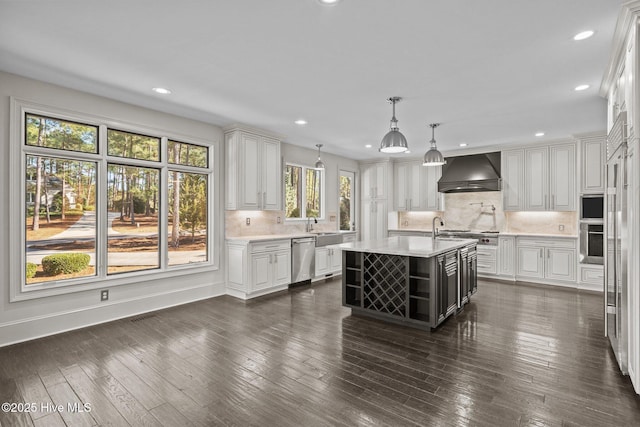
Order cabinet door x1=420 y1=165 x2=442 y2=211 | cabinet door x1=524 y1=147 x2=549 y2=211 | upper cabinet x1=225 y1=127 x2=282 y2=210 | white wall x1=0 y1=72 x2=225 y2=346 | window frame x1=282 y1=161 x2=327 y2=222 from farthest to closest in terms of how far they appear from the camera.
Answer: cabinet door x1=420 y1=165 x2=442 y2=211, window frame x1=282 y1=161 x2=327 y2=222, cabinet door x1=524 y1=147 x2=549 y2=211, upper cabinet x1=225 y1=127 x2=282 y2=210, white wall x1=0 y1=72 x2=225 y2=346

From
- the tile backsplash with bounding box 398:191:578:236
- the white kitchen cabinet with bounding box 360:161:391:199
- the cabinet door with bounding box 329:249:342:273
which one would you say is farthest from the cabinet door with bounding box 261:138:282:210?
the tile backsplash with bounding box 398:191:578:236

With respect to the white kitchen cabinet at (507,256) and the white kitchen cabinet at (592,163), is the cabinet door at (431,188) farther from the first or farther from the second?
the white kitchen cabinet at (592,163)

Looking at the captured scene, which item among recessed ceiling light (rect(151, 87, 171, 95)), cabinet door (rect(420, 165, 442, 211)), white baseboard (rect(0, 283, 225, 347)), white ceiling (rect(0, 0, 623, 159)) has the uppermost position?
recessed ceiling light (rect(151, 87, 171, 95))

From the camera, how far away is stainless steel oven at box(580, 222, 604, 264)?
5.44 m

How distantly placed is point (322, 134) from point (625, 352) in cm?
462

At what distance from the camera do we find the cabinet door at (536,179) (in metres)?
6.15

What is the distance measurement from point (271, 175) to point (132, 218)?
223 centimetres

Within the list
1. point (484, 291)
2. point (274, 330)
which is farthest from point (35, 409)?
point (484, 291)

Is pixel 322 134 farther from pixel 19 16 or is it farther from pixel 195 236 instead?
pixel 19 16

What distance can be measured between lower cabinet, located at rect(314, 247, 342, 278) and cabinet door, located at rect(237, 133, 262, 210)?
154cm

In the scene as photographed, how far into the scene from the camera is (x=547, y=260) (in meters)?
5.93

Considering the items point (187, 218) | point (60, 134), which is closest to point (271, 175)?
point (187, 218)

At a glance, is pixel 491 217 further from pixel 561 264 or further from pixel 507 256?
pixel 561 264

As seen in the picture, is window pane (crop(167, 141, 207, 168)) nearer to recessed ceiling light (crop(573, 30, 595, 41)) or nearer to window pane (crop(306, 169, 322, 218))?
window pane (crop(306, 169, 322, 218))
